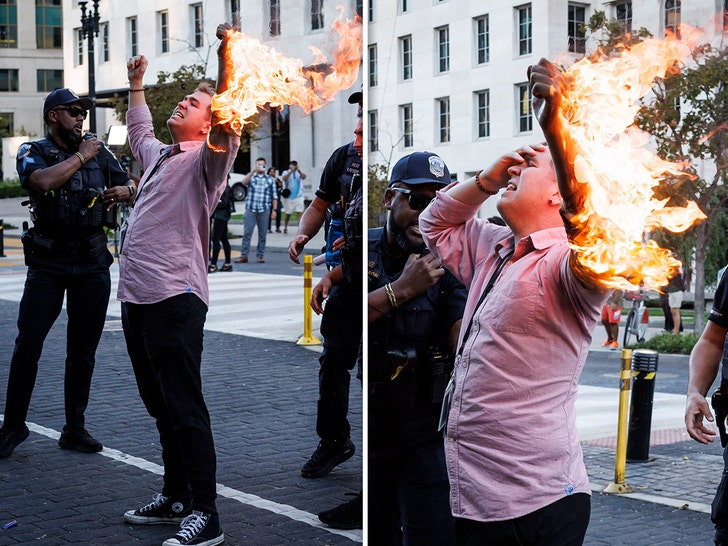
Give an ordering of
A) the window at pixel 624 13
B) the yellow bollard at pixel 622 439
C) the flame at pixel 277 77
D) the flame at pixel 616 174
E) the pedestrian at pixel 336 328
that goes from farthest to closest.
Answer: the yellow bollard at pixel 622 439, the pedestrian at pixel 336 328, the flame at pixel 277 77, the window at pixel 624 13, the flame at pixel 616 174

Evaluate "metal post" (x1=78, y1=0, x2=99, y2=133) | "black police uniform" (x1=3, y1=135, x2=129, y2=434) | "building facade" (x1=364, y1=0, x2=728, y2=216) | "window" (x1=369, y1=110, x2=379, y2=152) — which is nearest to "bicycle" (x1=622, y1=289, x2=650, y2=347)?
"building facade" (x1=364, y1=0, x2=728, y2=216)

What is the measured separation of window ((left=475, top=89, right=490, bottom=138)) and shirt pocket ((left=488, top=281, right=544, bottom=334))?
2.00 feet

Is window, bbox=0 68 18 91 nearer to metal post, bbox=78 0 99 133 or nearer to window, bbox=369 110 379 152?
metal post, bbox=78 0 99 133

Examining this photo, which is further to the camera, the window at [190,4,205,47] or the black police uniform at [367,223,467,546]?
the window at [190,4,205,47]

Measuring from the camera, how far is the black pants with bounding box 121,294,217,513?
2924 mm

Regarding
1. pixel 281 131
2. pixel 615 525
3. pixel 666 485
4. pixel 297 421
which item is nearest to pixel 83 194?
pixel 281 131

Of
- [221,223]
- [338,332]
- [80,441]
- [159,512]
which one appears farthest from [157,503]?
[221,223]

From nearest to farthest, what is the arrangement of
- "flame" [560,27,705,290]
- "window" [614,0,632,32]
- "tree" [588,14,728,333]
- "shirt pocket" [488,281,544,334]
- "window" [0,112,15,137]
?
1. "flame" [560,27,705,290]
2. "shirt pocket" [488,281,544,334]
3. "tree" [588,14,728,333]
4. "window" [614,0,632,32]
5. "window" [0,112,15,137]

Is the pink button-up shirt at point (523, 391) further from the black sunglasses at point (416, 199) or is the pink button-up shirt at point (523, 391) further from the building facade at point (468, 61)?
the black sunglasses at point (416, 199)

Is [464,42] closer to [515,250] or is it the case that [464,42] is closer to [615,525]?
[515,250]

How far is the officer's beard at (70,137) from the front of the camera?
2.88 meters

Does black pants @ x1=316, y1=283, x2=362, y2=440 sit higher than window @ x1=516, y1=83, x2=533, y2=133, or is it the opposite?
window @ x1=516, y1=83, x2=533, y2=133

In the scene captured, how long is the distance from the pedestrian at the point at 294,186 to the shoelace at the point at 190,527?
2.92 ft

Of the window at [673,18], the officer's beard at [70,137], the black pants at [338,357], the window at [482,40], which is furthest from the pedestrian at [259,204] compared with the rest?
the window at [673,18]
